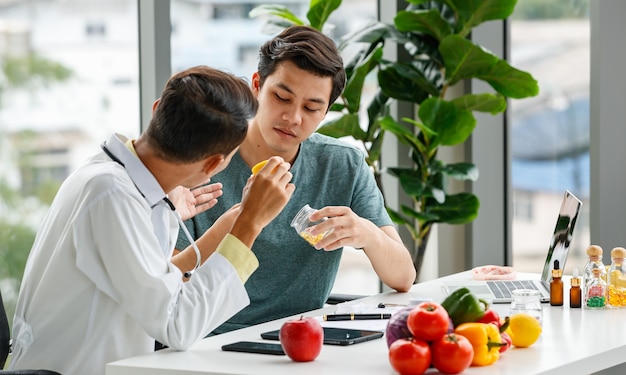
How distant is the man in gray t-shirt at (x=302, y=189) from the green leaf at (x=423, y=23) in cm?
111

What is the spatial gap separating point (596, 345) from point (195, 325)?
0.82 m

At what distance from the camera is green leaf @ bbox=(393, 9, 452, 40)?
392cm

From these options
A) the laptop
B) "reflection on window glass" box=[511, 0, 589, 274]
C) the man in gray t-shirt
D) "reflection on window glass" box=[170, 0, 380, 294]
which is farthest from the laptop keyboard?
"reflection on window glass" box=[511, 0, 589, 274]

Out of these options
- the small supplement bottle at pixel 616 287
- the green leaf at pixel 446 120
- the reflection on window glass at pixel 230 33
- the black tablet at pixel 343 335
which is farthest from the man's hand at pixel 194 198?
the reflection on window glass at pixel 230 33

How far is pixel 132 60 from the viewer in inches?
156

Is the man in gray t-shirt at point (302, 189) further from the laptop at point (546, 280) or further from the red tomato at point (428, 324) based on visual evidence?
the red tomato at point (428, 324)

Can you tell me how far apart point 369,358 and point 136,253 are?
49 centimetres

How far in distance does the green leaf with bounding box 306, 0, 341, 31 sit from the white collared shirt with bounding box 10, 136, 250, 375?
6.54 feet

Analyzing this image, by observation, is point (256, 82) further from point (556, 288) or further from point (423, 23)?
point (423, 23)

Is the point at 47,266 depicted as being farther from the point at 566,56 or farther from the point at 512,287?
the point at 566,56

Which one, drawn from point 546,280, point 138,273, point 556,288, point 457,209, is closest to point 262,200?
point 138,273

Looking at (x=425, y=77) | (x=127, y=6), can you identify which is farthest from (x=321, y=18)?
(x=127, y=6)

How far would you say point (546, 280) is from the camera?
281 cm

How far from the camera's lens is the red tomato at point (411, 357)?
5.82 ft
